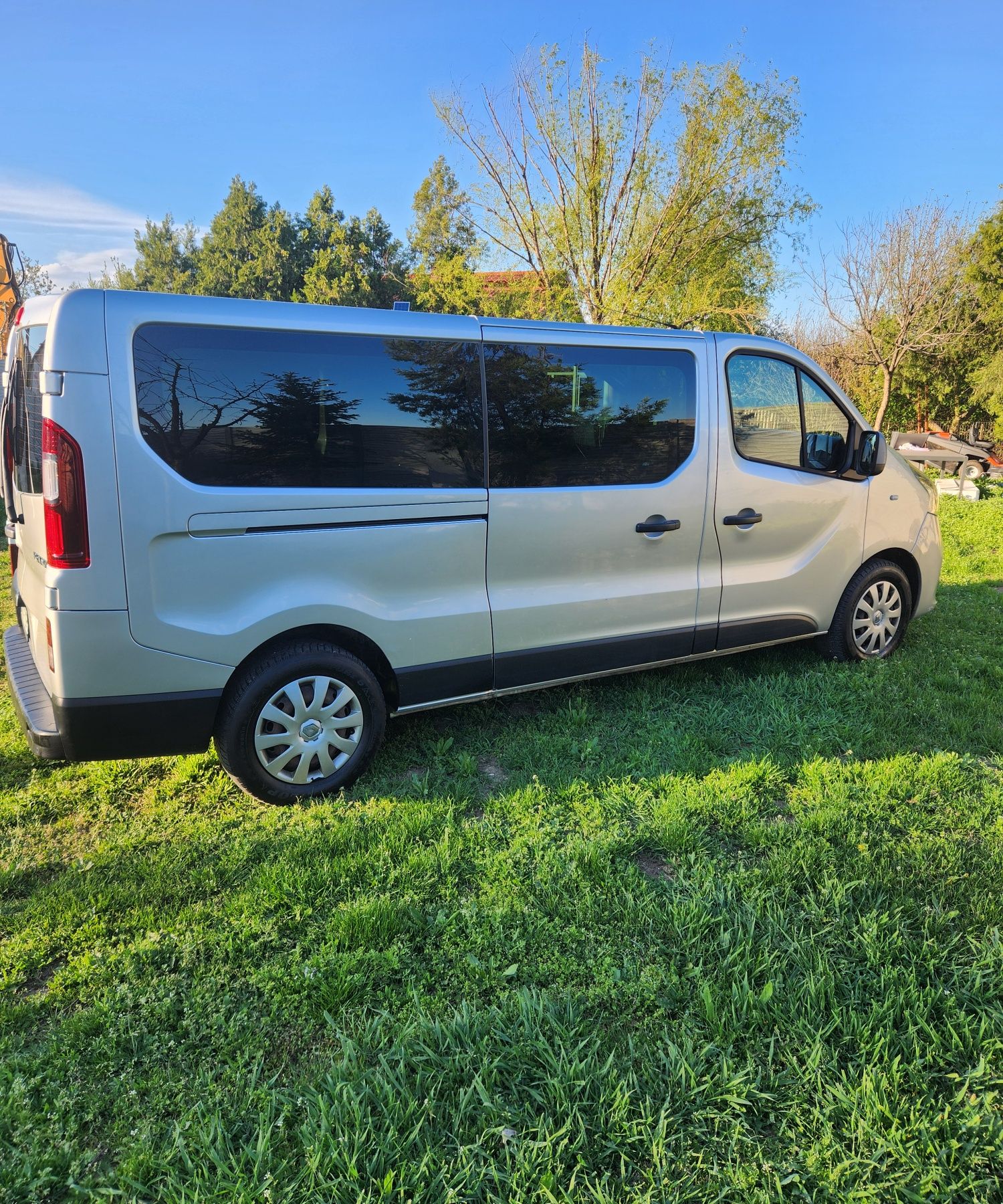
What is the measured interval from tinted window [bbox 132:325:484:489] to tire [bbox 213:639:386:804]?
0.77 m

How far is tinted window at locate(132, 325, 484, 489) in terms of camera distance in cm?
304

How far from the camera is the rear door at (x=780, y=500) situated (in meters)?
4.44

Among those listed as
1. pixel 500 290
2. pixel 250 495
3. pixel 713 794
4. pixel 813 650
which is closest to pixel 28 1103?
pixel 250 495

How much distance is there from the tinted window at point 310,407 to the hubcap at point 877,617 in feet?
9.42

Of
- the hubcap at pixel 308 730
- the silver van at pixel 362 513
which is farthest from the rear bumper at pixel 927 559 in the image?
the hubcap at pixel 308 730

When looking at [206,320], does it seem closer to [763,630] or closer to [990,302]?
[763,630]

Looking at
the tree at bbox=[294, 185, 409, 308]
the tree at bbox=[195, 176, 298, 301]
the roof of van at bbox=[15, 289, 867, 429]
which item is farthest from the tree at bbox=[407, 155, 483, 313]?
the roof of van at bbox=[15, 289, 867, 429]

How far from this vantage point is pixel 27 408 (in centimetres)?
321

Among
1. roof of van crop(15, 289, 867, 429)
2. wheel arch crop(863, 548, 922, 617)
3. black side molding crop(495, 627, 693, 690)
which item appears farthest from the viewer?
wheel arch crop(863, 548, 922, 617)

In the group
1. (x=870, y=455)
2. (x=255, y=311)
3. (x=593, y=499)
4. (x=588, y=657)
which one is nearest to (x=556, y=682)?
(x=588, y=657)

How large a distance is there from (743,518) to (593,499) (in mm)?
996

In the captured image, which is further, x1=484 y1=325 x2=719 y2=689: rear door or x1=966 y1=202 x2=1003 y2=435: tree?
x1=966 y1=202 x2=1003 y2=435: tree

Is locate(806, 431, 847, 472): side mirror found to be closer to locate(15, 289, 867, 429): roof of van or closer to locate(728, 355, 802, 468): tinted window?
locate(728, 355, 802, 468): tinted window

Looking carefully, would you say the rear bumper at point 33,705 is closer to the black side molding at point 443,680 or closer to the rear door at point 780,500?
the black side molding at point 443,680
